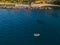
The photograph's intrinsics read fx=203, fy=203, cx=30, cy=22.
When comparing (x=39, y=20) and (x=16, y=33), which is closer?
(x=16, y=33)

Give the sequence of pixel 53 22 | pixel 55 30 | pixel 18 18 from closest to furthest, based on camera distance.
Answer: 1. pixel 55 30
2. pixel 53 22
3. pixel 18 18

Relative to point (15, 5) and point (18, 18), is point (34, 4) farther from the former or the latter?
point (18, 18)

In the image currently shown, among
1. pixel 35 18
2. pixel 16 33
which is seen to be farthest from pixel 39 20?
pixel 16 33

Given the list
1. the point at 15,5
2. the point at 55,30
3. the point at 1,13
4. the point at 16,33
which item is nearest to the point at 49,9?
the point at 15,5

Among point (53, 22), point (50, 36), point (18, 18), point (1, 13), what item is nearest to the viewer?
point (50, 36)

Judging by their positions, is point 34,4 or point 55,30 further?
point 34,4

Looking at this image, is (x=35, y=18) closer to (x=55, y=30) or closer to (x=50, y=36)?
(x=55, y=30)
